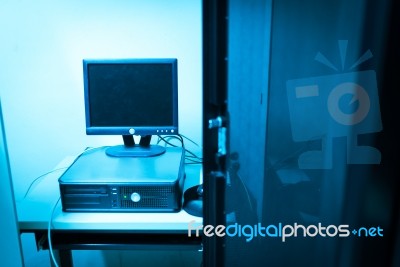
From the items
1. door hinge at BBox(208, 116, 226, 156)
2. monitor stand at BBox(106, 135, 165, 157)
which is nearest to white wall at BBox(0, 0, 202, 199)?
monitor stand at BBox(106, 135, 165, 157)

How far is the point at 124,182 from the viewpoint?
3.50ft

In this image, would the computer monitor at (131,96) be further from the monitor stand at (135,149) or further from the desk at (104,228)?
the desk at (104,228)

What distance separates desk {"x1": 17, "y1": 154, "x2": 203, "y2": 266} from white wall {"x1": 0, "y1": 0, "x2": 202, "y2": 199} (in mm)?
513

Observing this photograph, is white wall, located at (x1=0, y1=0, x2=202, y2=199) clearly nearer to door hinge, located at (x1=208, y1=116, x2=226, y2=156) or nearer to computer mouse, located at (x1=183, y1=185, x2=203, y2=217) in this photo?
computer mouse, located at (x1=183, y1=185, x2=203, y2=217)

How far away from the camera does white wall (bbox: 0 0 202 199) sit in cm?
146

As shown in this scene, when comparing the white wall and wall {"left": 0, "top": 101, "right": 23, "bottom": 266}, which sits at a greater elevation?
the white wall

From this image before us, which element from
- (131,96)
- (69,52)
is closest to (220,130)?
(131,96)

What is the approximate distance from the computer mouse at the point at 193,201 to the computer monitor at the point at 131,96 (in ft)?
0.77

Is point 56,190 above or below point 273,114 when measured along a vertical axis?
below

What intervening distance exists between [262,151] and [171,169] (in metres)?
0.36

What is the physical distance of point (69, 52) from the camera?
1508 millimetres

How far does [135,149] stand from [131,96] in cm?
23

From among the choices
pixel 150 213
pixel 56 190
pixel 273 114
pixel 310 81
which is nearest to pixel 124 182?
pixel 150 213

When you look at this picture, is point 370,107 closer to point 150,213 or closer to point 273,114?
point 273,114
